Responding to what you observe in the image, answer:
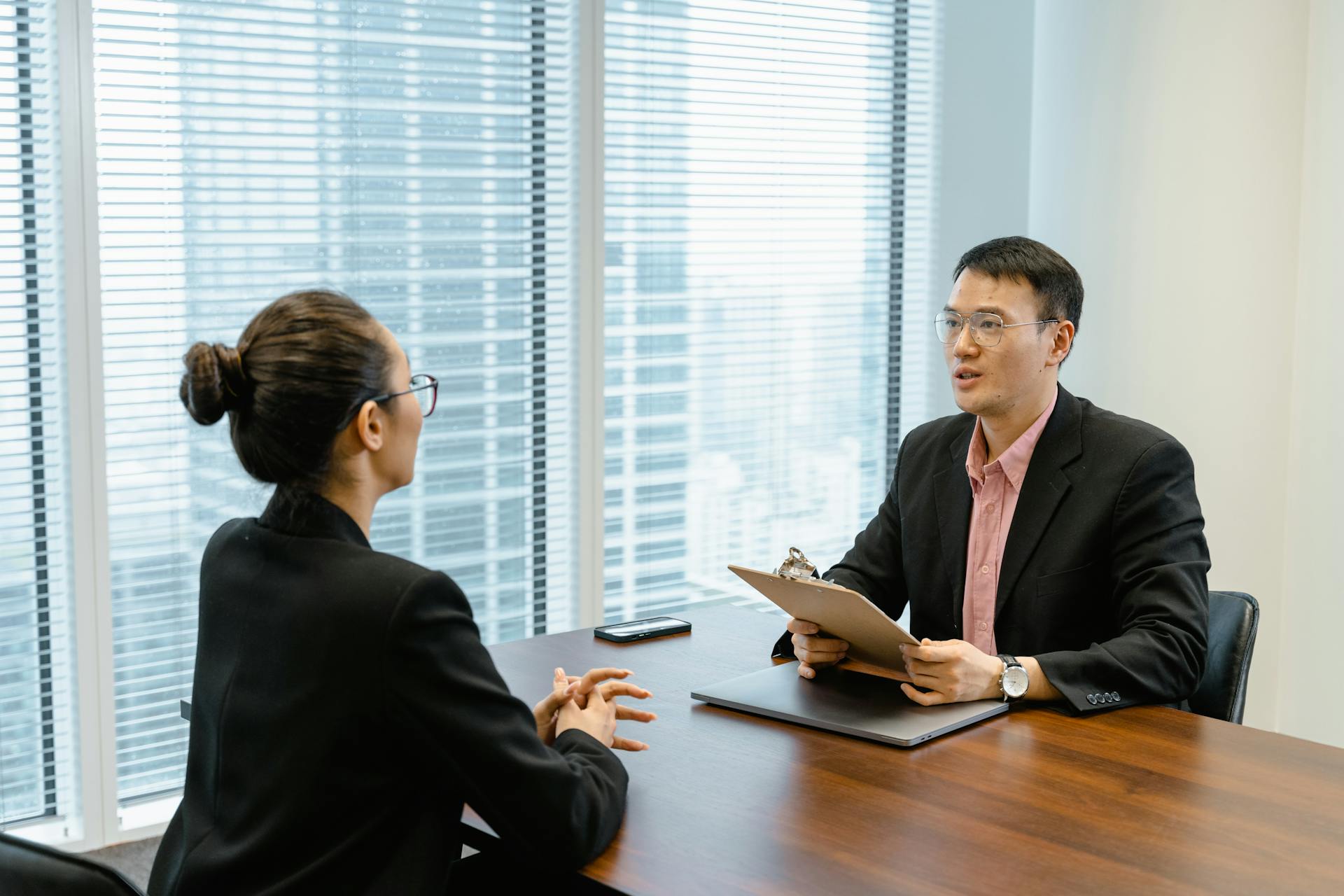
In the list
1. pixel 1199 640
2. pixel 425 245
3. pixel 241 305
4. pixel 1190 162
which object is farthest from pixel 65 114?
pixel 1190 162

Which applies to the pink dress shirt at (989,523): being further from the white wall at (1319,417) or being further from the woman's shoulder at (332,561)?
the white wall at (1319,417)

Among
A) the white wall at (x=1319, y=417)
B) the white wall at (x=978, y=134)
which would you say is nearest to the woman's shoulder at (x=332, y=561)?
the white wall at (x=1319, y=417)

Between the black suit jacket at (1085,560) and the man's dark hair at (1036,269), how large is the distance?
18 centimetres

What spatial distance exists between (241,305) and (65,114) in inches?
24.9

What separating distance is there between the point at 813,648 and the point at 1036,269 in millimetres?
902

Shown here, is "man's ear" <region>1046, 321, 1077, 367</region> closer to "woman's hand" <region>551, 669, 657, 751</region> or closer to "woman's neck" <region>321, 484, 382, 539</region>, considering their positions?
"woman's hand" <region>551, 669, 657, 751</region>

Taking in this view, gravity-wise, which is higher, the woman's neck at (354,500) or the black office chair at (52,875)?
the woman's neck at (354,500)

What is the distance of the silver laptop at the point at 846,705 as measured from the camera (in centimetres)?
200

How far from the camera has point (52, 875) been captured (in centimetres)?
138

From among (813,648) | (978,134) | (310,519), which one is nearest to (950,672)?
(813,648)

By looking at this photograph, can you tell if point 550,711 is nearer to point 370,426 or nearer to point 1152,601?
point 370,426

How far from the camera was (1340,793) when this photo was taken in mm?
1776

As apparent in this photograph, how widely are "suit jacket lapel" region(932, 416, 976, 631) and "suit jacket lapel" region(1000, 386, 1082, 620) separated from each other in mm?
96

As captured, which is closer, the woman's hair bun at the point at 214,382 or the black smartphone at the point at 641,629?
the woman's hair bun at the point at 214,382
